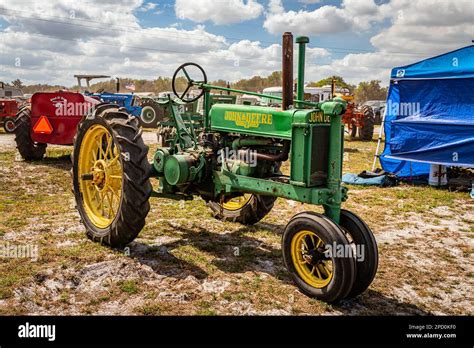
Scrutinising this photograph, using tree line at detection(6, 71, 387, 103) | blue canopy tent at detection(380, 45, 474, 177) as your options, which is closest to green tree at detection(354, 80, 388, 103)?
tree line at detection(6, 71, 387, 103)

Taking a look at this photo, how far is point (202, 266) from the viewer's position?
4.29m

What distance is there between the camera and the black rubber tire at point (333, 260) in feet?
11.2

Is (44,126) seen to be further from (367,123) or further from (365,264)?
(367,123)

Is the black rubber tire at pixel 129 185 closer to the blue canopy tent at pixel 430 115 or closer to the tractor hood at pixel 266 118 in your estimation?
the tractor hood at pixel 266 118

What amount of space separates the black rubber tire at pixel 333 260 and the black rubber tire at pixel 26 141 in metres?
7.83

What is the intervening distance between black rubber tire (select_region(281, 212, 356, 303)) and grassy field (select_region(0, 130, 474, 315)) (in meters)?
0.09

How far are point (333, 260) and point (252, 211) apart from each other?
7.14 feet

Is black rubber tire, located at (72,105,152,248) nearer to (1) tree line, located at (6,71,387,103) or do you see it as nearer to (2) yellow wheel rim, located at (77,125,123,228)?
(2) yellow wheel rim, located at (77,125,123,228)

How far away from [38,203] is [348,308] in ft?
15.4

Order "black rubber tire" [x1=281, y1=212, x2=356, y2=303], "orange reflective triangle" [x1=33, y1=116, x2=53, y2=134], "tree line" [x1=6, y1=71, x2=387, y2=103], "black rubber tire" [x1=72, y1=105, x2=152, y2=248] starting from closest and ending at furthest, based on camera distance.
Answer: "black rubber tire" [x1=281, y1=212, x2=356, y2=303], "black rubber tire" [x1=72, y1=105, x2=152, y2=248], "orange reflective triangle" [x1=33, y1=116, x2=53, y2=134], "tree line" [x1=6, y1=71, x2=387, y2=103]

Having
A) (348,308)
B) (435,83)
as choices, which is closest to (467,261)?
(348,308)

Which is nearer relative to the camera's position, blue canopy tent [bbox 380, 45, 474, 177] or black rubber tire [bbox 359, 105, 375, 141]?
blue canopy tent [bbox 380, 45, 474, 177]

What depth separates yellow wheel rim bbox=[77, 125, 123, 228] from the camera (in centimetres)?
476

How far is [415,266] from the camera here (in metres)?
4.58
